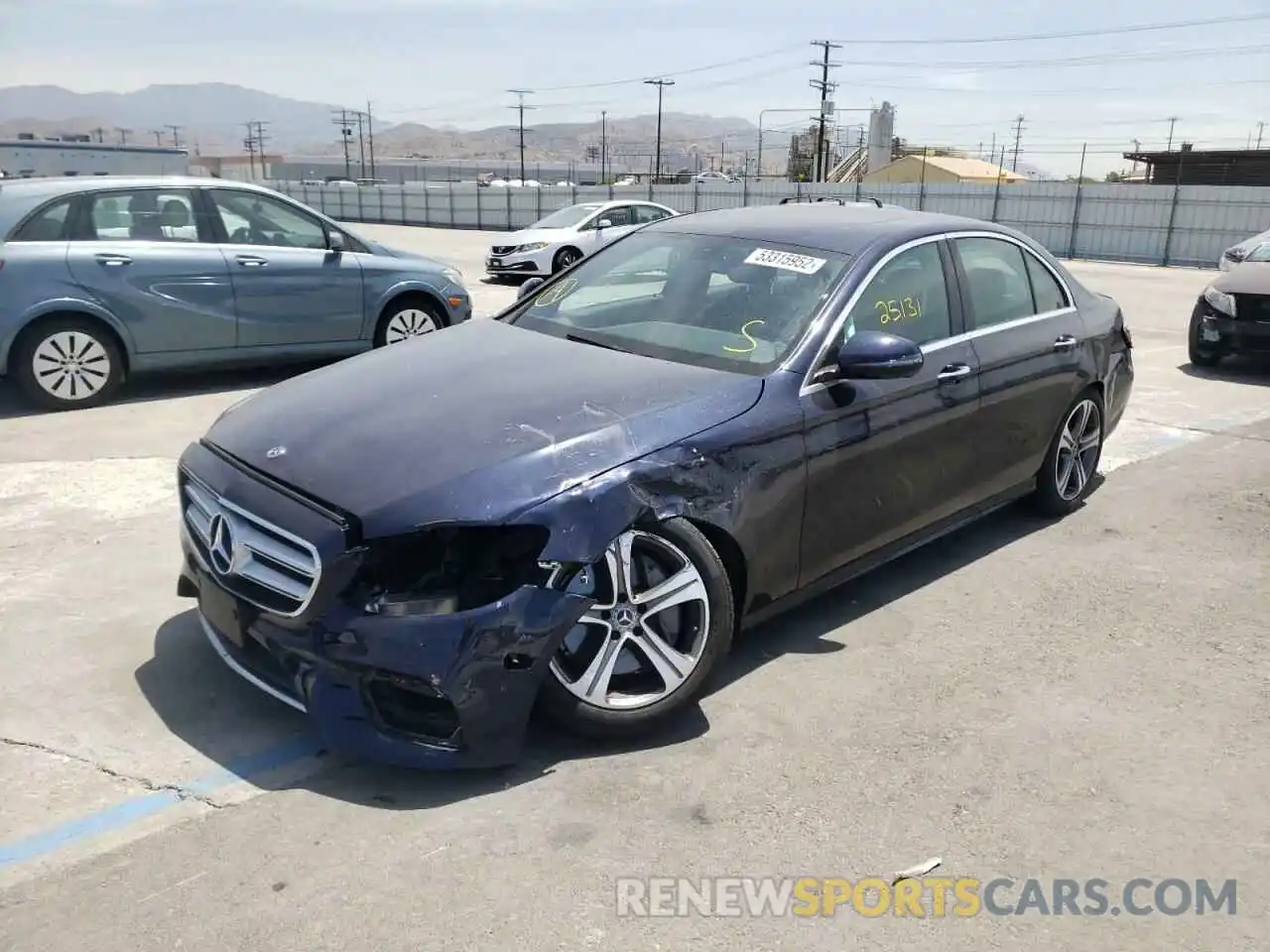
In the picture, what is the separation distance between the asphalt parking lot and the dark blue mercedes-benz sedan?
0.84 feet

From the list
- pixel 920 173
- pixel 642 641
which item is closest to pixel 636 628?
pixel 642 641

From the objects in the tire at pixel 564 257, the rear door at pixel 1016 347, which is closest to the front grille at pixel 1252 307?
the rear door at pixel 1016 347

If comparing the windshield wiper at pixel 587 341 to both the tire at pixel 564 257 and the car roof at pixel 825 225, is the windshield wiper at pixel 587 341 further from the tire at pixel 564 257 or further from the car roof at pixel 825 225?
the tire at pixel 564 257

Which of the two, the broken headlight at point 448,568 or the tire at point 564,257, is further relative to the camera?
the tire at point 564,257

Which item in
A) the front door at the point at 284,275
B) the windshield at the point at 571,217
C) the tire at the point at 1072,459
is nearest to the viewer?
the tire at the point at 1072,459

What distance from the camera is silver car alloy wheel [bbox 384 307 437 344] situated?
8820 mm

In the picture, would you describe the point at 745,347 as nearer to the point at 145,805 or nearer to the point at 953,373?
the point at 953,373

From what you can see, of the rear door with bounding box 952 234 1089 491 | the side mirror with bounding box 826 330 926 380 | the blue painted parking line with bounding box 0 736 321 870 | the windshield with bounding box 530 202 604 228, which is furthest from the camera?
the windshield with bounding box 530 202 604 228

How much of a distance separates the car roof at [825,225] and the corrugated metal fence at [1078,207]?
1763cm

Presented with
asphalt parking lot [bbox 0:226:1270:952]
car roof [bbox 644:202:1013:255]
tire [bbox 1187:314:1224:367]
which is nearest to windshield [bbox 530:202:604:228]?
tire [bbox 1187:314:1224:367]

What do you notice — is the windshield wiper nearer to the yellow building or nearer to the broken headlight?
the broken headlight

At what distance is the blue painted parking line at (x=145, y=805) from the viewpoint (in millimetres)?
2727

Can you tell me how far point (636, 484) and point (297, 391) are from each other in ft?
4.83

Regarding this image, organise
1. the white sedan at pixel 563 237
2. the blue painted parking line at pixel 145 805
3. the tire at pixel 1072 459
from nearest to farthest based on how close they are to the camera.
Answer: the blue painted parking line at pixel 145 805 → the tire at pixel 1072 459 → the white sedan at pixel 563 237
